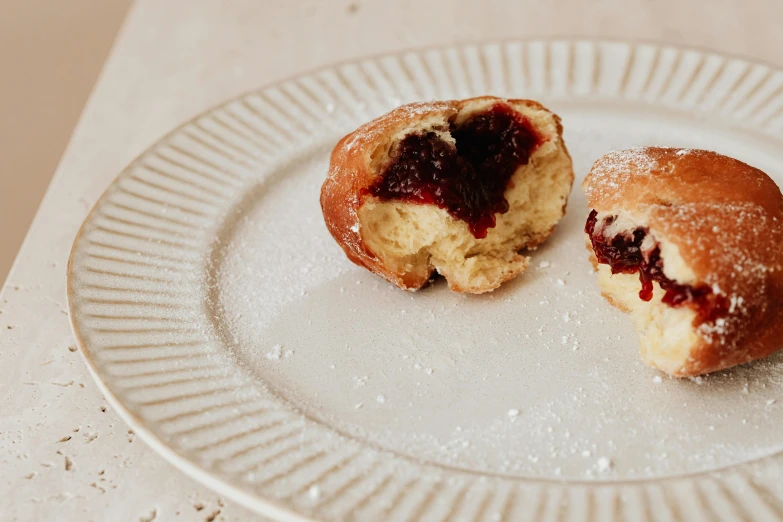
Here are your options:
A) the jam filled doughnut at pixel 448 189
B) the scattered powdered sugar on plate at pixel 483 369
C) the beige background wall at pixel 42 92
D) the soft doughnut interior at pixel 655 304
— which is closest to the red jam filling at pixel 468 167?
the jam filled doughnut at pixel 448 189

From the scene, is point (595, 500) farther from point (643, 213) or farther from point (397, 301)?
point (397, 301)

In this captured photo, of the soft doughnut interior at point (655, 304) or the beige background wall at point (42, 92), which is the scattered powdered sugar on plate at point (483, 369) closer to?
the soft doughnut interior at point (655, 304)

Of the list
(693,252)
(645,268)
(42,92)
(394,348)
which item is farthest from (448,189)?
(42,92)

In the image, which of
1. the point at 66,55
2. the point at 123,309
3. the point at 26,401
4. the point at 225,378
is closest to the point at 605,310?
the point at 225,378

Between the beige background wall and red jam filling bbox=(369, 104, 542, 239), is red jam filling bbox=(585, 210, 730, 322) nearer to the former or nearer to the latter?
red jam filling bbox=(369, 104, 542, 239)

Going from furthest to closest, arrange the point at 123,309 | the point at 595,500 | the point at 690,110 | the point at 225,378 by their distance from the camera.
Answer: the point at 690,110 < the point at 123,309 < the point at 225,378 < the point at 595,500

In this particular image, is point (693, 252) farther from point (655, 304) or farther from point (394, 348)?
point (394, 348)
